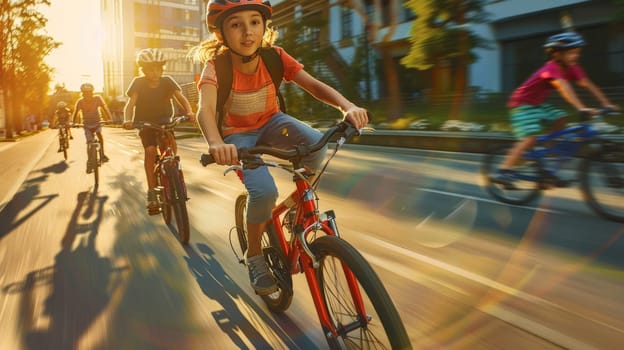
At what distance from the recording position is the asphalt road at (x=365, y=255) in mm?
3186

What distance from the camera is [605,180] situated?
5395mm

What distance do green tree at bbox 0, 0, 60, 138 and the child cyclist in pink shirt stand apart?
37375 mm

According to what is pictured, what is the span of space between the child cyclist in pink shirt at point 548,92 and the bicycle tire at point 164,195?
3.65 m

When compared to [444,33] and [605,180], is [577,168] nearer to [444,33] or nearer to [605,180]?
[605,180]

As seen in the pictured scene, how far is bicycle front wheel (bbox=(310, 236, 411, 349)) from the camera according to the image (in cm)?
224

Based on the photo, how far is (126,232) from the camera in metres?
5.89

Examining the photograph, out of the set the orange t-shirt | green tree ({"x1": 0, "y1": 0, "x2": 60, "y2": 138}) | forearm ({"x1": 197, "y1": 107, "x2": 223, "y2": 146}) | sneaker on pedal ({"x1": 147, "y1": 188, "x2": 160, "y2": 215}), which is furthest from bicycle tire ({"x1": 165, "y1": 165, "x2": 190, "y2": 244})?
green tree ({"x1": 0, "y1": 0, "x2": 60, "y2": 138})

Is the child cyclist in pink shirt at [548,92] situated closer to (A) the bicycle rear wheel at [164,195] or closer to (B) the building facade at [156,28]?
(A) the bicycle rear wheel at [164,195]

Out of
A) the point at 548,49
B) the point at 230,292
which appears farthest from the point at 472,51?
the point at 230,292

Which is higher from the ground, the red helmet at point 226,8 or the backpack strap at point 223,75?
the red helmet at point 226,8

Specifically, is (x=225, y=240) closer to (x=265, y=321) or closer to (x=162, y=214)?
(x=162, y=214)

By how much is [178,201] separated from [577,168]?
3.86 m

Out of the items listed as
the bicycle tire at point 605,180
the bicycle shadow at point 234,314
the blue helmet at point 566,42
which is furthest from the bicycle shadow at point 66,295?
the blue helmet at point 566,42

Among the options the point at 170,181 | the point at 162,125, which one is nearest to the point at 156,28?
the point at 162,125
